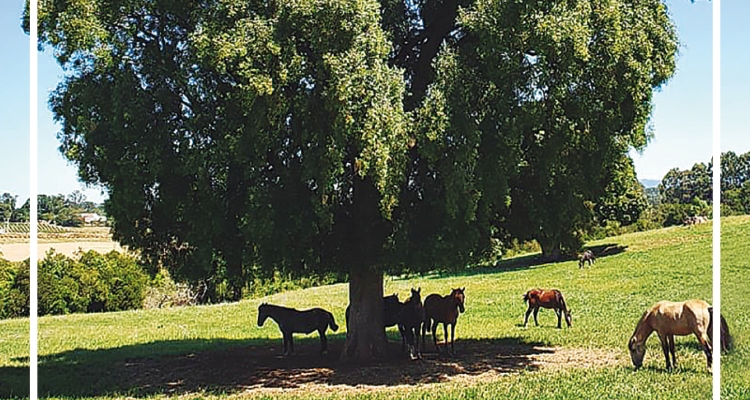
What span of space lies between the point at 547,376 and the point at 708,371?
123cm

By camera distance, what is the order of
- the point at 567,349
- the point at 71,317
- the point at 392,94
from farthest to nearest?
the point at 71,317, the point at 567,349, the point at 392,94

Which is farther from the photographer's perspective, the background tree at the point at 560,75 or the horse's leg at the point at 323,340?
the horse's leg at the point at 323,340

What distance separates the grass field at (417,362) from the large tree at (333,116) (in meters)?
0.99

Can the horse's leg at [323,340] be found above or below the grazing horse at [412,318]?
below

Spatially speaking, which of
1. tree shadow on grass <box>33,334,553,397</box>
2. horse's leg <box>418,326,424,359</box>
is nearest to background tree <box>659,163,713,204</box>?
tree shadow on grass <box>33,334,553,397</box>

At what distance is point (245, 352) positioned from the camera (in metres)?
8.75

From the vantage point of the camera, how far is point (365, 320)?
752cm

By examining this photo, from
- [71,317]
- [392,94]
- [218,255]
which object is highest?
[392,94]

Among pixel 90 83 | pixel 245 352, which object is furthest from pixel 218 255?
pixel 245 352

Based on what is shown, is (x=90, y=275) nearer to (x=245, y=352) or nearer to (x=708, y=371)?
(x=245, y=352)

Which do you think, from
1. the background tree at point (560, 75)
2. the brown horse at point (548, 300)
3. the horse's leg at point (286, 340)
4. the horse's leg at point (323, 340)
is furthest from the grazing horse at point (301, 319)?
the brown horse at point (548, 300)

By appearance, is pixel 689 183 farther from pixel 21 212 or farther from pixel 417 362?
pixel 21 212

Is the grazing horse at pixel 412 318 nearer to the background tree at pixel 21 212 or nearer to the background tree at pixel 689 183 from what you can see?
the background tree at pixel 689 183

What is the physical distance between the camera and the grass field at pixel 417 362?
6.16 metres
